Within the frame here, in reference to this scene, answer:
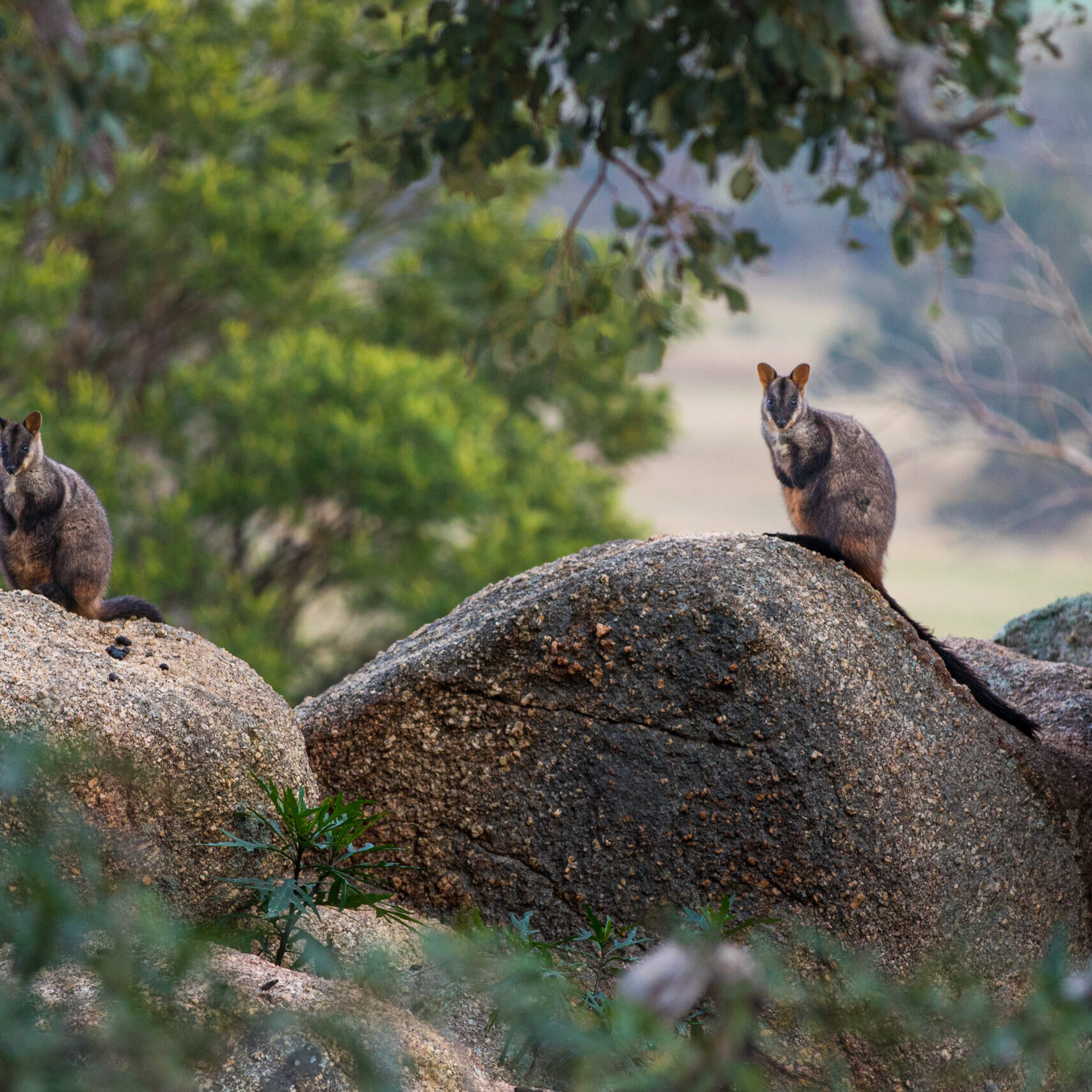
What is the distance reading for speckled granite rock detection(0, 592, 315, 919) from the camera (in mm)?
3404

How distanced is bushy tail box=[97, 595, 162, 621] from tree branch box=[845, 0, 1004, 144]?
12.8ft

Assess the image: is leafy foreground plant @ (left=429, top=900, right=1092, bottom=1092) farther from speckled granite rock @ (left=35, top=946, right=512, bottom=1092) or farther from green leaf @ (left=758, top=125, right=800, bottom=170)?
green leaf @ (left=758, top=125, right=800, bottom=170)

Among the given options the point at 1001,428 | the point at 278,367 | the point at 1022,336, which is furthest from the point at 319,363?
the point at 1022,336

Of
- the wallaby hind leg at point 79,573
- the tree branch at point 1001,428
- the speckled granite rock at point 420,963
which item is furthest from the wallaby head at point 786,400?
the tree branch at point 1001,428

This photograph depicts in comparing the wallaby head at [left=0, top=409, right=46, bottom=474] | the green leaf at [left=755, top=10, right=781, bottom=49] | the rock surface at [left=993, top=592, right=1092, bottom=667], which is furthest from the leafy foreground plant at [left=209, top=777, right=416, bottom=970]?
the rock surface at [left=993, top=592, right=1092, bottom=667]

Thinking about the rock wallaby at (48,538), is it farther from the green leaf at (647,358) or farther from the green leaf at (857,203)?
the green leaf at (857,203)

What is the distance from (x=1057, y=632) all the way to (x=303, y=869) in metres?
3.87

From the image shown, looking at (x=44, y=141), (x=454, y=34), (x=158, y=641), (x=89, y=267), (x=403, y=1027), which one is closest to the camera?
(x=403, y=1027)

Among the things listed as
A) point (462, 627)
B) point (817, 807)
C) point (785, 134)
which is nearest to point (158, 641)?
point (462, 627)

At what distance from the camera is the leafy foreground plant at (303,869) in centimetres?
345

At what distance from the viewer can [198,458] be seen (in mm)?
16828

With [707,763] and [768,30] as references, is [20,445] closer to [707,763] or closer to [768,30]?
[707,763]

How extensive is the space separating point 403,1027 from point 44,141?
6.23 meters

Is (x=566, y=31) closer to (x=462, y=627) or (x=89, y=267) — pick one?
(x=462, y=627)
